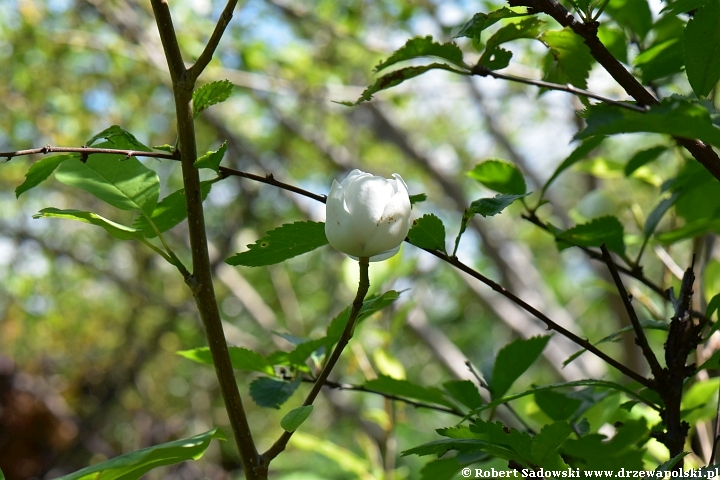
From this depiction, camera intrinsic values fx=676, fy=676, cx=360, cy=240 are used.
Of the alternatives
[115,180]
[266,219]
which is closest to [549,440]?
[115,180]

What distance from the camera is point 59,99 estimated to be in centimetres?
300

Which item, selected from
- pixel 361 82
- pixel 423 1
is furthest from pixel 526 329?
pixel 361 82

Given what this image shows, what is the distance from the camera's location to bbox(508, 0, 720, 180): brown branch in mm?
445

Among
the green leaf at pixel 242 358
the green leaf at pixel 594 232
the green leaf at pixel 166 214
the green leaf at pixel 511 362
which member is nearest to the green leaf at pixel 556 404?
the green leaf at pixel 511 362

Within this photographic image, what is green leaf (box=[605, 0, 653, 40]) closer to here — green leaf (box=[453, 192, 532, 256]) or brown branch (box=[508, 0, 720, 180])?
brown branch (box=[508, 0, 720, 180])

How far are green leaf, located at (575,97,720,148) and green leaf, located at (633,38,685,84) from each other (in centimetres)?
27

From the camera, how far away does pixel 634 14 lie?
0.71 metres

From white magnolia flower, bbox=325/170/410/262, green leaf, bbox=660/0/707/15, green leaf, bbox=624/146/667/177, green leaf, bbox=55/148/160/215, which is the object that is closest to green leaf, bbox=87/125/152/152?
green leaf, bbox=55/148/160/215

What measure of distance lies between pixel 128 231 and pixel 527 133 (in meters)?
3.01

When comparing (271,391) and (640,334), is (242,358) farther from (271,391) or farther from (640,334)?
(640,334)

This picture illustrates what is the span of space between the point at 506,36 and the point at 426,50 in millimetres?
61

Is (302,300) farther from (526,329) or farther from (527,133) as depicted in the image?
(526,329)

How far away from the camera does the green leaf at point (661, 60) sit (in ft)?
1.93

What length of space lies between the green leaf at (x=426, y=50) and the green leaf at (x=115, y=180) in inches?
7.8
